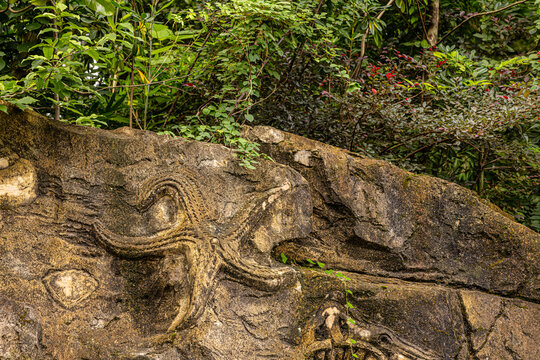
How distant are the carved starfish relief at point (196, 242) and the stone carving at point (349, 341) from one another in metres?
0.36

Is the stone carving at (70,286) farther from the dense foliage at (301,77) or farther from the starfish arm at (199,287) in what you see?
the dense foliage at (301,77)

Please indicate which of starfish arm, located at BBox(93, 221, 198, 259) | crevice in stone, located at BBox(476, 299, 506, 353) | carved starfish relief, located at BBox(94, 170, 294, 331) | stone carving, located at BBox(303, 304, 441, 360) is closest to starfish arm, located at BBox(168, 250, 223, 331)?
carved starfish relief, located at BBox(94, 170, 294, 331)

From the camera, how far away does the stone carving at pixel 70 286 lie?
267cm

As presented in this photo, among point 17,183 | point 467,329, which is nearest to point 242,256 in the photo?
point 17,183

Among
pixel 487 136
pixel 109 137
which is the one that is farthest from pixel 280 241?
pixel 487 136

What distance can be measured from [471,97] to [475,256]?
1.78 meters

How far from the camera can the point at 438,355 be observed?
336 cm

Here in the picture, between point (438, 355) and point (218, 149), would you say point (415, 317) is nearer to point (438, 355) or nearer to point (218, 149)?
point (438, 355)

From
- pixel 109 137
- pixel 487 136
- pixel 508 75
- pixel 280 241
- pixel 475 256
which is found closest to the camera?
pixel 109 137

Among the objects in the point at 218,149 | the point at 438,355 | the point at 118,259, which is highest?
the point at 218,149

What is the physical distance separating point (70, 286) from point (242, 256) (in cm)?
95

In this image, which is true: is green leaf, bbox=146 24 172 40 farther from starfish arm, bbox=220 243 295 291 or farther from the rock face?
starfish arm, bbox=220 243 295 291

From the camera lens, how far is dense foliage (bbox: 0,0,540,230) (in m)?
3.60

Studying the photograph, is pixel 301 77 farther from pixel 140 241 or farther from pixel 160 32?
pixel 140 241
